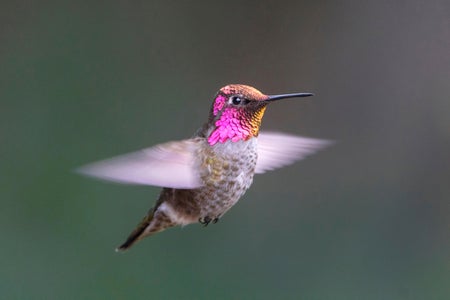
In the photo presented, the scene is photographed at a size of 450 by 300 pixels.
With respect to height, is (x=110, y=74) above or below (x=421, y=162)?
above

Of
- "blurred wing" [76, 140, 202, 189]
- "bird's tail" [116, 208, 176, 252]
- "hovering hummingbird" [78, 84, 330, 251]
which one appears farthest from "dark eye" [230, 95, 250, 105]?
"bird's tail" [116, 208, 176, 252]

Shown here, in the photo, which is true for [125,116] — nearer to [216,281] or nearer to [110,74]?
[110,74]

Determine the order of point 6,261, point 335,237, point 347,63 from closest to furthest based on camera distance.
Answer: point 6,261 < point 335,237 < point 347,63

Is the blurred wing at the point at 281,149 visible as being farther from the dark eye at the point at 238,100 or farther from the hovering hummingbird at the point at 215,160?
the dark eye at the point at 238,100

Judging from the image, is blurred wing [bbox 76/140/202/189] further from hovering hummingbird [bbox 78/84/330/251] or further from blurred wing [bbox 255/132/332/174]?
blurred wing [bbox 255/132/332/174]

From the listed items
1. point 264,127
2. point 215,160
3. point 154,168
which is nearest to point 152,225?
point 215,160

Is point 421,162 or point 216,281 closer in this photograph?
point 216,281

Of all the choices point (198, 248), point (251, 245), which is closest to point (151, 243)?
point (198, 248)

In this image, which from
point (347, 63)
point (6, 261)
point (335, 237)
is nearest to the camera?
point (6, 261)
